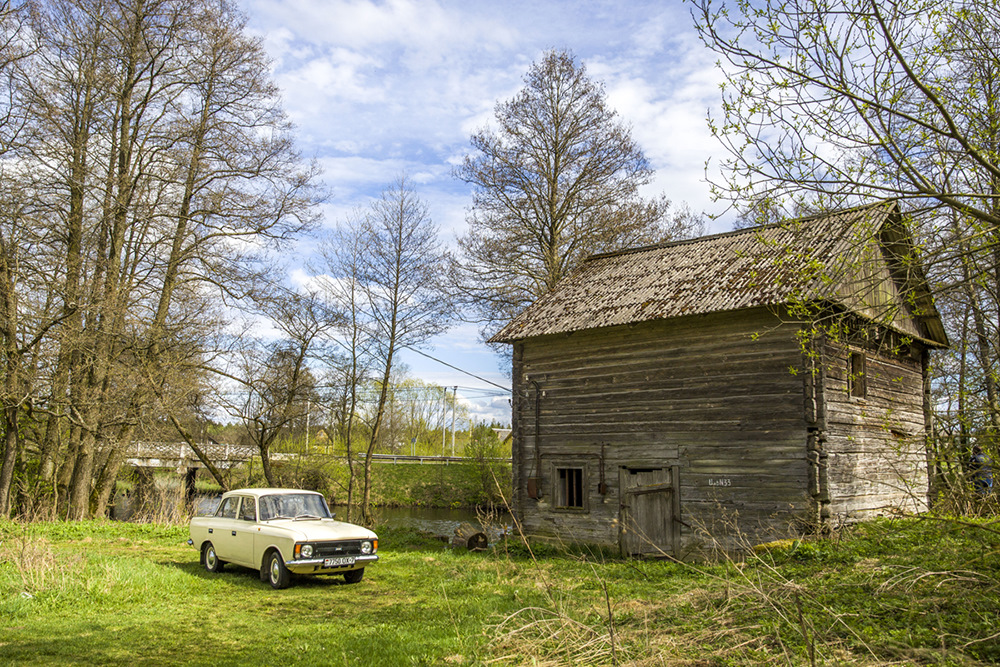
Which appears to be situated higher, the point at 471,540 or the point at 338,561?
the point at 338,561

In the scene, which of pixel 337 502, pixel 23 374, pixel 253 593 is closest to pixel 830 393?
pixel 253 593

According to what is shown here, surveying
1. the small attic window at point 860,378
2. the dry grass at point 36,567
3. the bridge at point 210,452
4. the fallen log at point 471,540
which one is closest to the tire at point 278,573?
the dry grass at point 36,567

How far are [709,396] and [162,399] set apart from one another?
15.4 meters

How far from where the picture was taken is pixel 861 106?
21.1 ft

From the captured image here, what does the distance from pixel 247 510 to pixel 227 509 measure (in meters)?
0.88

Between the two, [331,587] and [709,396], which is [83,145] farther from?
[709,396]

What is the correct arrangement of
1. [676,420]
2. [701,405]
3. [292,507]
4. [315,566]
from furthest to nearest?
[676,420]
[701,405]
[292,507]
[315,566]

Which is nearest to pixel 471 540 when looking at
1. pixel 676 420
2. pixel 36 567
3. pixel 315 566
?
pixel 676 420

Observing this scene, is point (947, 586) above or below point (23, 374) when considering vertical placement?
below

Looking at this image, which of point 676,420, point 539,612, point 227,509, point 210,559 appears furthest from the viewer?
point 676,420

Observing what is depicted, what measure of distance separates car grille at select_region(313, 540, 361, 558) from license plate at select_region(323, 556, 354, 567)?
0.22 ft

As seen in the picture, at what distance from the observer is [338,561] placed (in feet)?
40.3

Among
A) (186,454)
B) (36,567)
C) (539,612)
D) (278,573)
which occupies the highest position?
(186,454)

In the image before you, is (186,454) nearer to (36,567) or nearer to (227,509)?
(227,509)
